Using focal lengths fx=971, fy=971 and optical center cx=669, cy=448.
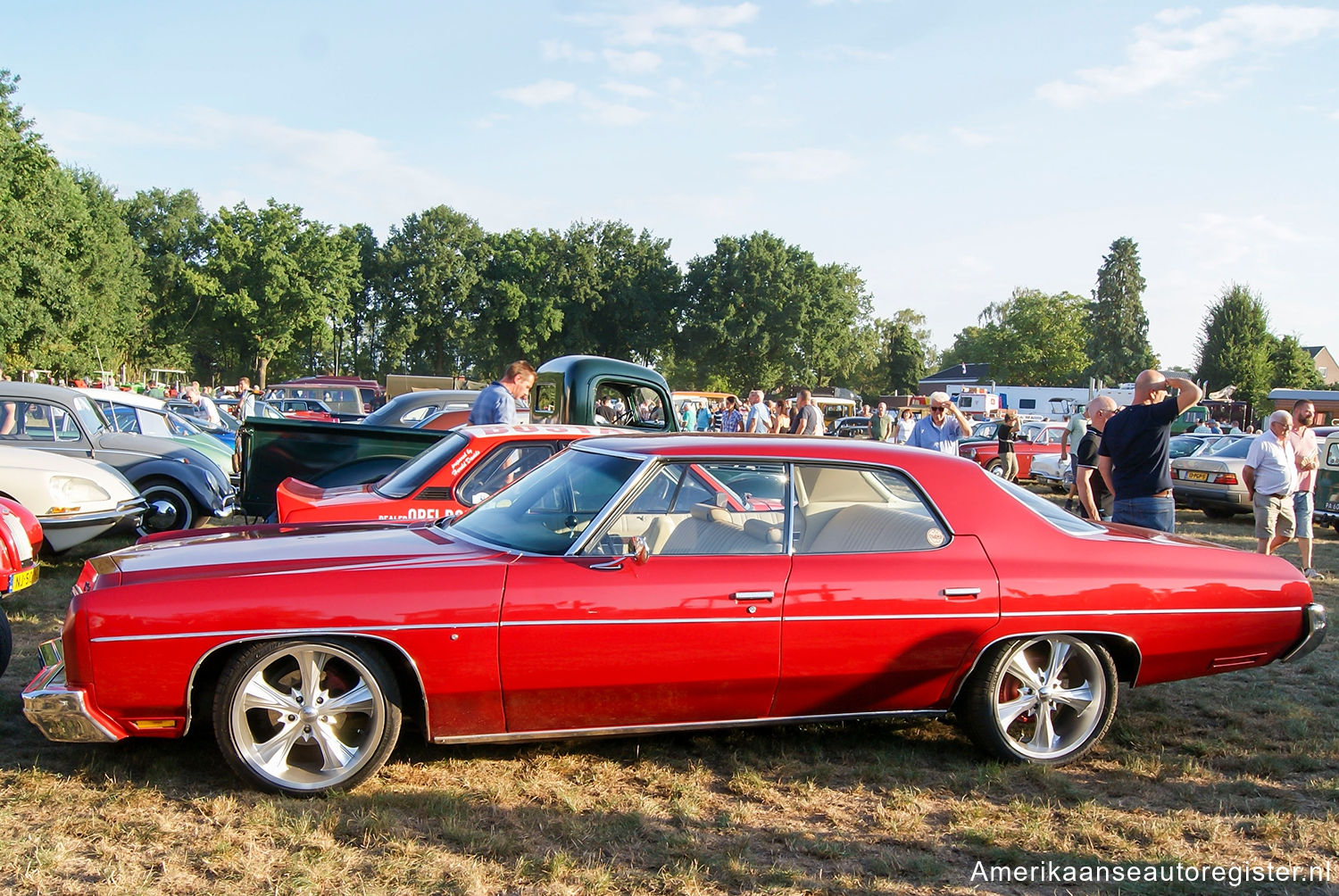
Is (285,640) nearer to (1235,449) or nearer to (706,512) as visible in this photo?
(706,512)

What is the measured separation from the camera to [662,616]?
370cm

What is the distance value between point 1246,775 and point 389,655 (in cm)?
367

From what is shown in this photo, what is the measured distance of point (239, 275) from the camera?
59.0 meters

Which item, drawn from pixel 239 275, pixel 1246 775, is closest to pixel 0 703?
pixel 1246 775

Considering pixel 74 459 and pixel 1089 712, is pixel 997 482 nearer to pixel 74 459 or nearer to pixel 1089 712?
pixel 1089 712

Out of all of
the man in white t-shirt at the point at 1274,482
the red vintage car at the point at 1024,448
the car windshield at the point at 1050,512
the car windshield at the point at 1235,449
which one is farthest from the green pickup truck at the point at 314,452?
the red vintage car at the point at 1024,448

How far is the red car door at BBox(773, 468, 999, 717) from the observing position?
3.87 m

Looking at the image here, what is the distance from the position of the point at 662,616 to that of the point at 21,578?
437 cm

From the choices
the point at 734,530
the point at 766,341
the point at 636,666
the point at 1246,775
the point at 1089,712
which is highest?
the point at 766,341

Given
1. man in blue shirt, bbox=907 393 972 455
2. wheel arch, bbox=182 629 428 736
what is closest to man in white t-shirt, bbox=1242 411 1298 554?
man in blue shirt, bbox=907 393 972 455

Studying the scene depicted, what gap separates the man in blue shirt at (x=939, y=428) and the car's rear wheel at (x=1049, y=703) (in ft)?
21.4

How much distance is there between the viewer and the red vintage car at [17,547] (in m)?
5.65

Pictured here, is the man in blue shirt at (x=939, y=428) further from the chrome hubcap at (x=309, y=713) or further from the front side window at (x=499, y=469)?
the chrome hubcap at (x=309, y=713)

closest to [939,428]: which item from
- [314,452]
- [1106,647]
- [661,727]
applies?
[314,452]
